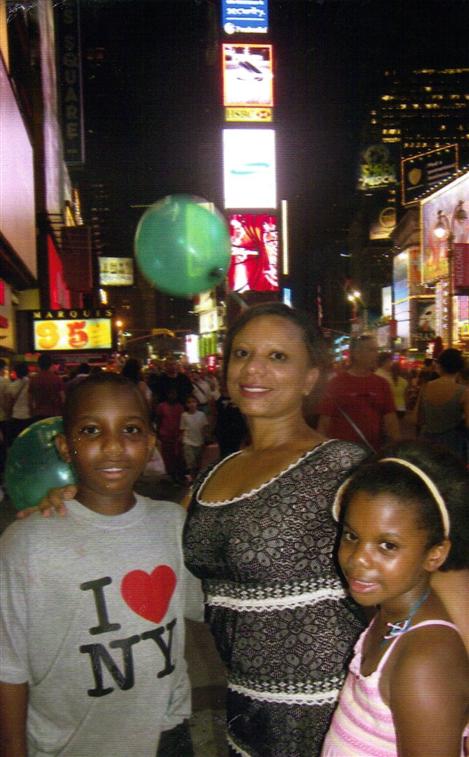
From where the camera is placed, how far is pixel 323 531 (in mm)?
1658

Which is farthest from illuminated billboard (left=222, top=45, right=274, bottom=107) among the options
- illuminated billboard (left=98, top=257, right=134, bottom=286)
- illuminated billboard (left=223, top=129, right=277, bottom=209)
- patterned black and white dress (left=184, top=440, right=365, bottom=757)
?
illuminated billboard (left=98, top=257, right=134, bottom=286)

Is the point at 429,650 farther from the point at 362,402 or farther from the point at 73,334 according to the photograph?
the point at 73,334

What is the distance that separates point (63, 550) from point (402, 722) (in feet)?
2.85

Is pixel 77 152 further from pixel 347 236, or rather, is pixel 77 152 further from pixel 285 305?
pixel 347 236

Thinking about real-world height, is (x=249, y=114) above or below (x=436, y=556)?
above

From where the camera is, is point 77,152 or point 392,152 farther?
point 392,152

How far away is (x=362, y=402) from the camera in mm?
5898

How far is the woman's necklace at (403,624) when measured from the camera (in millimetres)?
1385

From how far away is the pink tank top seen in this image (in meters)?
1.34

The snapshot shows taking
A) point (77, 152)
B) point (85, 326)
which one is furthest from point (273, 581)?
point (77, 152)

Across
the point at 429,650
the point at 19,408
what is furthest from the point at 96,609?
the point at 19,408

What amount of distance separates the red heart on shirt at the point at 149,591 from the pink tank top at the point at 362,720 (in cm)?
52

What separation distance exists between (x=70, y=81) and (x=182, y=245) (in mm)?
27302

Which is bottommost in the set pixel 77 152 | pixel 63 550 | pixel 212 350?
pixel 212 350
